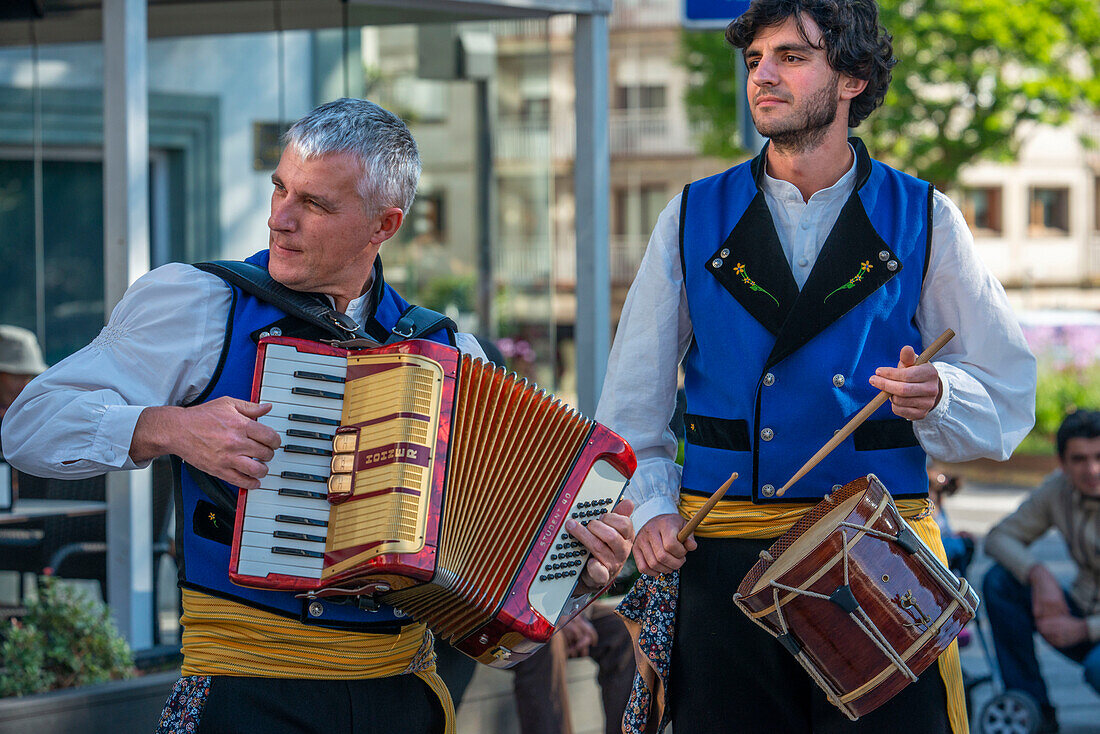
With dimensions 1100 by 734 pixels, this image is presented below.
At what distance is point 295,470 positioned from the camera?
204 cm

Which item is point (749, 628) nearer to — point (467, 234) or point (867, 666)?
point (867, 666)

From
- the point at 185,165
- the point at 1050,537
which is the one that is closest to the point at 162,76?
the point at 185,165

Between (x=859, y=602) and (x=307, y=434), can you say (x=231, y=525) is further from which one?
(x=859, y=602)

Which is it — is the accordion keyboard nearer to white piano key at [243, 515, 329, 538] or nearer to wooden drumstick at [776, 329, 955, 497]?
white piano key at [243, 515, 329, 538]

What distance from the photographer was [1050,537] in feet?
35.1

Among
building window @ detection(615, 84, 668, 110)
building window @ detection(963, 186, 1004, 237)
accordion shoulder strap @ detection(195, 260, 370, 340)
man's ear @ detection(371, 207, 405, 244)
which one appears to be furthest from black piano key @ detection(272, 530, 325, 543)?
building window @ detection(615, 84, 668, 110)

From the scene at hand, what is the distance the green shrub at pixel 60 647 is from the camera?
3.80 metres

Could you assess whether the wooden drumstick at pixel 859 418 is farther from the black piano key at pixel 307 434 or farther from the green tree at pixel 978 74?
the green tree at pixel 978 74

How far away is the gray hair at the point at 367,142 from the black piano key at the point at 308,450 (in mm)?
476

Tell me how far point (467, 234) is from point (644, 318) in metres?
7.01

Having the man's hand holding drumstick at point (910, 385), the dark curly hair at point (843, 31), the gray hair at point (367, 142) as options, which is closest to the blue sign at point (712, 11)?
the dark curly hair at point (843, 31)

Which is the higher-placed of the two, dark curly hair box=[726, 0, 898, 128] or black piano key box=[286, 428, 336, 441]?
dark curly hair box=[726, 0, 898, 128]

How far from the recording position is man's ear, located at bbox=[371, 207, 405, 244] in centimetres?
233

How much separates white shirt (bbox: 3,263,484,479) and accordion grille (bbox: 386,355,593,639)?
44cm
